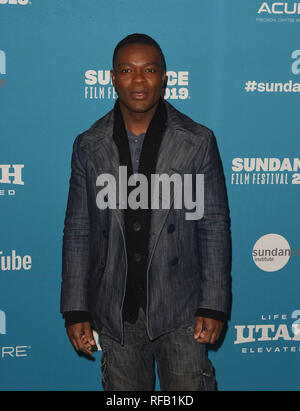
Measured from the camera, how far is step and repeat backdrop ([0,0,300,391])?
2379 millimetres

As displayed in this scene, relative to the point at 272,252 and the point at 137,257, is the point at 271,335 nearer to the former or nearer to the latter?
the point at 272,252

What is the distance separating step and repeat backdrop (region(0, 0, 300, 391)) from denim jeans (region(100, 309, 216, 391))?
728mm

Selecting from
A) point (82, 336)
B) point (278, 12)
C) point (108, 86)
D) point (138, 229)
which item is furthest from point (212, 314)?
point (278, 12)

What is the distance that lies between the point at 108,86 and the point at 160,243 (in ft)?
3.31

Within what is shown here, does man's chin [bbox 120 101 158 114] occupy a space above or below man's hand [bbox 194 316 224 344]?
above

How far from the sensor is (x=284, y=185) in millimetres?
2615

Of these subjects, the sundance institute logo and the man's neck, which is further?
the sundance institute logo

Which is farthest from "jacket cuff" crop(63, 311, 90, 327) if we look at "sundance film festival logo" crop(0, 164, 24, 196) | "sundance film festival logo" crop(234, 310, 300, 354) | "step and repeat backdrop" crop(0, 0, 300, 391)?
"sundance film festival logo" crop(234, 310, 300, 354)

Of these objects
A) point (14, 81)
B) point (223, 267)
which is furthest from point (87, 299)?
point (14, 81)

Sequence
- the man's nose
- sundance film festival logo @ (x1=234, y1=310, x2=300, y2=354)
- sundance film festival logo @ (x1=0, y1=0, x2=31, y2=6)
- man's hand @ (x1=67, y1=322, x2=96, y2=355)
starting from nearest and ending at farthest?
the man's nose < man's hand @ (x1=67, y1=322, x2=96, y2=355) < sundance film festival logo @ (x1=0, y1=0, x2=31, y2=6) < sundance film festival logo @ (x1=234, y1=310, x2=300, y2=354)

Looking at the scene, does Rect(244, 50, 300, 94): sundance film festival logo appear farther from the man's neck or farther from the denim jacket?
the man's neck

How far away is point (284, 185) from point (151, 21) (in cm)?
119

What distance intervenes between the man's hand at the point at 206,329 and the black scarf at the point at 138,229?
0.26 m

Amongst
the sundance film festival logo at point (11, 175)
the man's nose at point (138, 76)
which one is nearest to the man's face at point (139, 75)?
the man's nose at point (138, 76)
